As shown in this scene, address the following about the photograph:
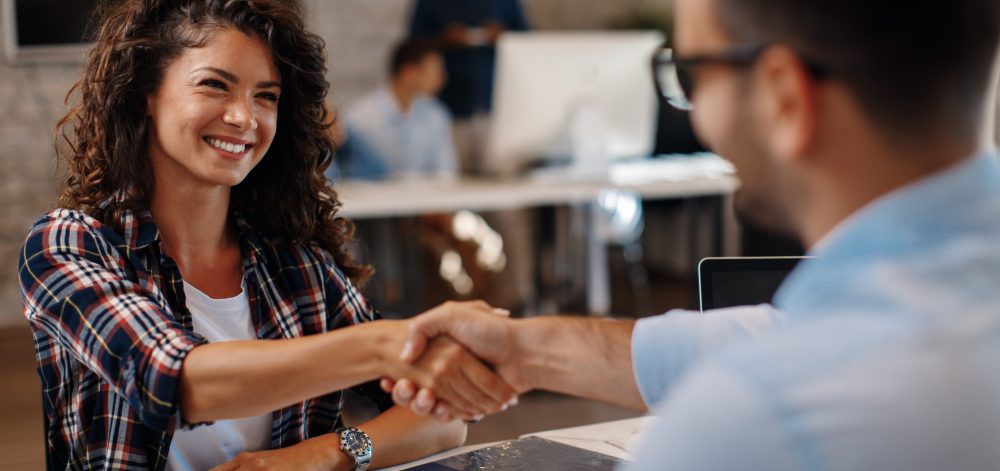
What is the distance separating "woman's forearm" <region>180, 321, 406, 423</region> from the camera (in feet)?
3.94

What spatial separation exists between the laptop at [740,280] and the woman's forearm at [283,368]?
1.59 feet

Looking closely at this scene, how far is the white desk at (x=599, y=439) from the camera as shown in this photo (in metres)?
1.47

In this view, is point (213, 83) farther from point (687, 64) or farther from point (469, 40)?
point (469, 40)

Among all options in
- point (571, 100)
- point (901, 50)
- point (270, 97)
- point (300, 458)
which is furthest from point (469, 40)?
point (901, 50)

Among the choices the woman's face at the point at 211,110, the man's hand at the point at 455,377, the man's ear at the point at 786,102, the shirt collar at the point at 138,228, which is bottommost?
the man's hand at the point at 455,377

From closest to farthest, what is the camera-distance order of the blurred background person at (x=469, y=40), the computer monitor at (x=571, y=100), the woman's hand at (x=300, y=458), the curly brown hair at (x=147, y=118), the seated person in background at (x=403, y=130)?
1. the woman's hand at (x=300, y=458)
2. the curly brown hair at (x=147, y=118)
3. the computer monitor at (x=571, y=100)
4. the seated person in background at (x=403, y=130)
5. the blurred background person at (x=469, y=40)

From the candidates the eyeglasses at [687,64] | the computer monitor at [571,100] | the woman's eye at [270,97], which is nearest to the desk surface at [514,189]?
the computer monitor at [571,100]

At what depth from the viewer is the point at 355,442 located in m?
1.47

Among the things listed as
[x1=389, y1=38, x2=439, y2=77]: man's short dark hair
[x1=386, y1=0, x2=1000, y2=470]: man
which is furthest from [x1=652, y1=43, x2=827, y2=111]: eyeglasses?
[x1=389, y1=38, x2=439, y2=77]: man's short dark hair

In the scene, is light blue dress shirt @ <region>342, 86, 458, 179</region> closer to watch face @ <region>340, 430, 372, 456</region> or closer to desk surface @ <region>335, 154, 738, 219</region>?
desk surface @ <region>335, 154, 738, 219</region>

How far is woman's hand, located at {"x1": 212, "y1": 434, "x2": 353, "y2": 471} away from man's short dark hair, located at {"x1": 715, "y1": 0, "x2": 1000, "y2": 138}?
946 millimetres

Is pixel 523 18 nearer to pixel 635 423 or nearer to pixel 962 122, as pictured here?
pixel 635 423

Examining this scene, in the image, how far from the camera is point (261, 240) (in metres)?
1.66

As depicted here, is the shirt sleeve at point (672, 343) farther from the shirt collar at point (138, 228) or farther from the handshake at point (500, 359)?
the shirt collar at point (138, 228)
